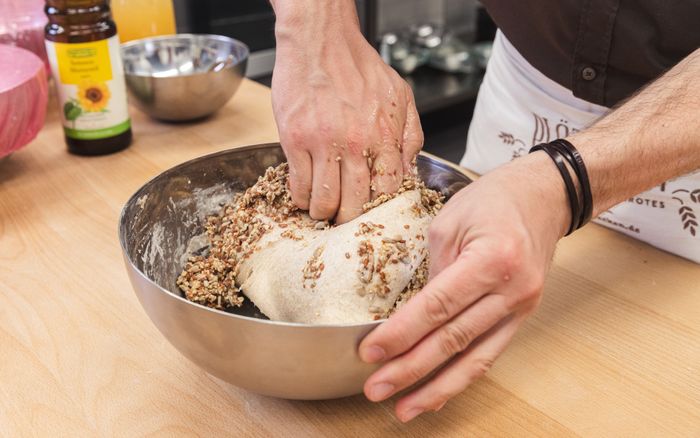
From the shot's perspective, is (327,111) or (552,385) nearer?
(552,385)

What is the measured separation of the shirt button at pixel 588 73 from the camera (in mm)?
1126

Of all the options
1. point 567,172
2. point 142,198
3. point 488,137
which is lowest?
point 488,137

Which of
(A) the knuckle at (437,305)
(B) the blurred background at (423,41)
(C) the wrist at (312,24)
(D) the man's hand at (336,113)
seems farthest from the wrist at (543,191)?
(B) the blurred background at (423,41)

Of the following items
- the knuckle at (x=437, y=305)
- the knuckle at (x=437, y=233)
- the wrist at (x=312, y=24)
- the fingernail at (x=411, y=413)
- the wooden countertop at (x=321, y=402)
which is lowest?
the wooden countertop at (x=321, y=402)

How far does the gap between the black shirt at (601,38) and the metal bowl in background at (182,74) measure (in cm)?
61

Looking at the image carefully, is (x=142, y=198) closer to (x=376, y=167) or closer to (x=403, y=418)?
(x=376, y=167)

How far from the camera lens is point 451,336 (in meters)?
0.64

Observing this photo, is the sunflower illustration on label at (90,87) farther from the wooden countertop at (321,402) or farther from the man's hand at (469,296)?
the man's hand at (469,296)

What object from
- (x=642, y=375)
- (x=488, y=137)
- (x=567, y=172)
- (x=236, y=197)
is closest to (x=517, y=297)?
(x=567, y=172)

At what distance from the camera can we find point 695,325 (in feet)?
2.91

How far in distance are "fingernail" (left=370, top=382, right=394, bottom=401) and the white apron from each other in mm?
636

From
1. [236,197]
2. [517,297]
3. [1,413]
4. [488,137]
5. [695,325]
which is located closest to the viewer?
[517,297]

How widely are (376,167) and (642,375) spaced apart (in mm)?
425

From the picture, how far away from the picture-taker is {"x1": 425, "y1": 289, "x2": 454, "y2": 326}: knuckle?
0.62 meters
